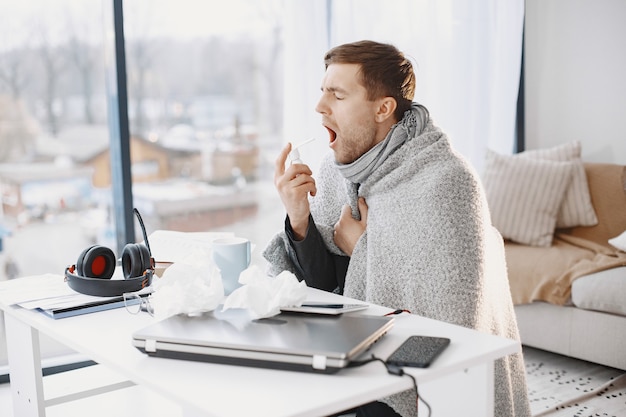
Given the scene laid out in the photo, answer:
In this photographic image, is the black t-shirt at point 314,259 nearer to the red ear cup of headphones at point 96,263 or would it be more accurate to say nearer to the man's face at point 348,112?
the man's face at point 348,112

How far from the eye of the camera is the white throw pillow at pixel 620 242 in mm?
3068

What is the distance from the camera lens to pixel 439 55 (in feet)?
11.8

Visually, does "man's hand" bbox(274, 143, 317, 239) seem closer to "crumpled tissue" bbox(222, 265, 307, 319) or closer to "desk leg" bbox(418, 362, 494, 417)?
"crumpled tissue" bbox(222, 265, 307, 319)

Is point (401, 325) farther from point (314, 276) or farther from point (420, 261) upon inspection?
point (314, 276)

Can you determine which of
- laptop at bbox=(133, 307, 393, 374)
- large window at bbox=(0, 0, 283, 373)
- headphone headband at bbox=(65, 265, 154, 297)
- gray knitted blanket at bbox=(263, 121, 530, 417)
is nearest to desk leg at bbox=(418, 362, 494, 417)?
laptop at bbox=(133, 307, 393, 374)

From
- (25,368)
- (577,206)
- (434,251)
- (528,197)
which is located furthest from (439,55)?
(25,368)

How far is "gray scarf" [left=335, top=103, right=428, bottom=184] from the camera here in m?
1.82

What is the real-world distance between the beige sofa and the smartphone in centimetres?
181

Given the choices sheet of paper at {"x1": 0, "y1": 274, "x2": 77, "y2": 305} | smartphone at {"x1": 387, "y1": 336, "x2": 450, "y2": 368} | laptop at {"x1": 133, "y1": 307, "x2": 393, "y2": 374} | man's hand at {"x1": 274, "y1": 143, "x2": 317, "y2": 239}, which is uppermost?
man's hand at {"x1": 274, "y1": 143, "x2": 317, "y2": 239}

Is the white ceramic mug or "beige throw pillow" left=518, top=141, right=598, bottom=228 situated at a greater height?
the white ceramic mug

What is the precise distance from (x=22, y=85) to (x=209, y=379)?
7.79 feet

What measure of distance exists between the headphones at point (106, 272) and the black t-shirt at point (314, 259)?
0.37 meters

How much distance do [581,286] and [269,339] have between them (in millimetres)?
2050

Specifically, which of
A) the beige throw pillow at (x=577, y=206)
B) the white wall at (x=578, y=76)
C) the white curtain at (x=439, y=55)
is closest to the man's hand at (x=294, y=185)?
the white curtain at (x=439, y=55)
